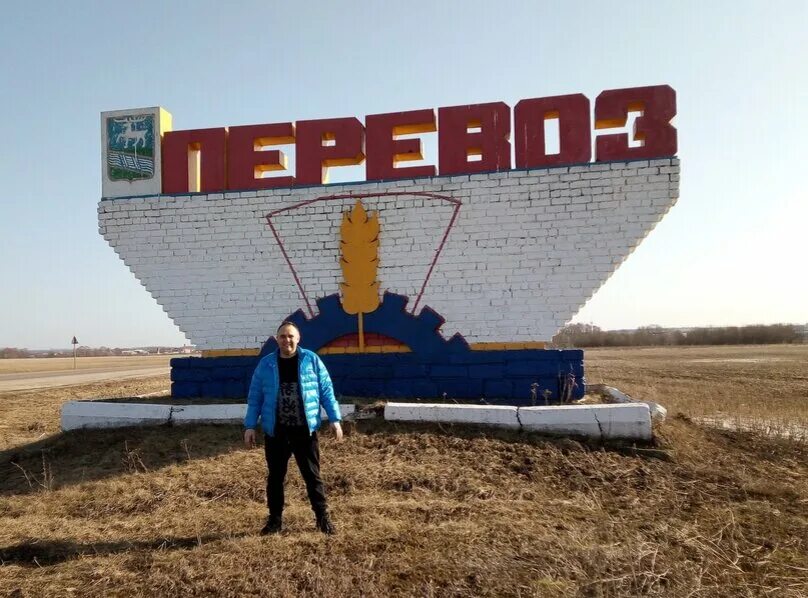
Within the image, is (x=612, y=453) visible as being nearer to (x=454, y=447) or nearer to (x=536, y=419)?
(x=536, y=419)

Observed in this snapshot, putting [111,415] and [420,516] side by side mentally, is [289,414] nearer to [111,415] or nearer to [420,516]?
[420,516]

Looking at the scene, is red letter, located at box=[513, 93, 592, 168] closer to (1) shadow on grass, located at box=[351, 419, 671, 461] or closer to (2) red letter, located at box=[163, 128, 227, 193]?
(1) shadow on grass, located at box=[351, 419, 671, 461]

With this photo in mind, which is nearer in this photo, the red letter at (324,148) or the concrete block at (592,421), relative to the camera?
the concrete block at (592,421)

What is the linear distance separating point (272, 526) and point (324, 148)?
5375 millimetres

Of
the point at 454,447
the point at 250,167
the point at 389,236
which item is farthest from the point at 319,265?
the point at 454,447

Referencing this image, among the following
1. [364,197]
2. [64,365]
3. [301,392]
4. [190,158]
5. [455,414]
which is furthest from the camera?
[64,365]

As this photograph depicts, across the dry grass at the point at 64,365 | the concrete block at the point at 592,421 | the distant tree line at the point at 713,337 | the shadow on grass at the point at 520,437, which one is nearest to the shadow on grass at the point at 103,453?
the shadow on grass at the point at 520,437

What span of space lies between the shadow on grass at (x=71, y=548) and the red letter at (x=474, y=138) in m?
5.27

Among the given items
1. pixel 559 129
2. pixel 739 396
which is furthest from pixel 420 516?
pixel 739 396

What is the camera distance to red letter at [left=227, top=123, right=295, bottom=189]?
8.18 m

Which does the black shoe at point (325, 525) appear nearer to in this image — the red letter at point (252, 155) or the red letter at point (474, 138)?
the red letter at point (474, 138)

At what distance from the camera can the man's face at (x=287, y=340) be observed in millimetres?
4316

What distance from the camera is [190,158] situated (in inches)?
332

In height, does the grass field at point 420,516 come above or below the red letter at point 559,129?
below
